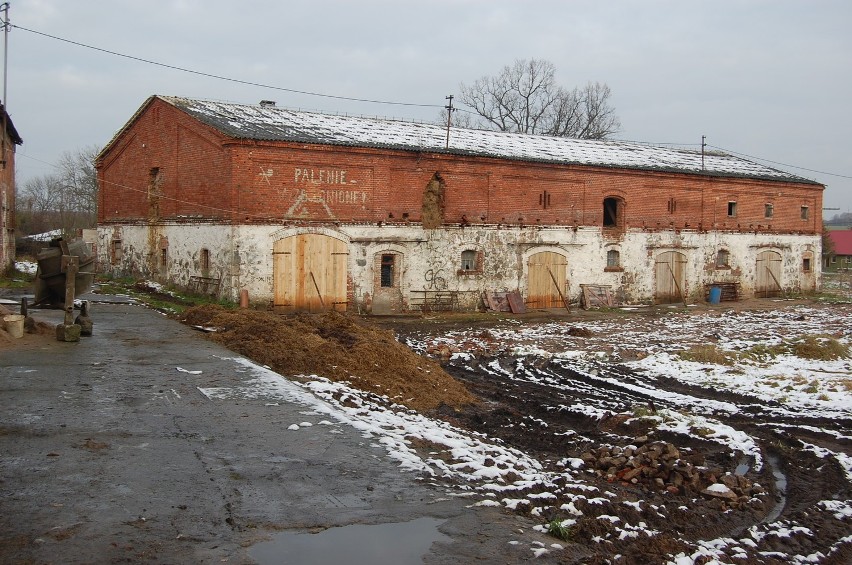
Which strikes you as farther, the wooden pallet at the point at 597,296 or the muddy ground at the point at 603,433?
the wooden pallet at the point at 597,296

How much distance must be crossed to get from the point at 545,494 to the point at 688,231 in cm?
2800

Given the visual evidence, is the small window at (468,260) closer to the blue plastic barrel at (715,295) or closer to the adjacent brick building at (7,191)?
the blue plastic barrel at (715,295)

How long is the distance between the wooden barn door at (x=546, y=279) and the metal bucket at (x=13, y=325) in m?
18.6

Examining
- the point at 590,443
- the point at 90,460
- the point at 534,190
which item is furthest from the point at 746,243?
the point at 90,460

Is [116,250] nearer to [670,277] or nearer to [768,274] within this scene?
[670,277]

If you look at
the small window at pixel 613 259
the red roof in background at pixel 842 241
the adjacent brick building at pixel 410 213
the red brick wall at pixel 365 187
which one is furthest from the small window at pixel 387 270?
the red roof in background at pixel 842 241

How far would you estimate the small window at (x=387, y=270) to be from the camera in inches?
993

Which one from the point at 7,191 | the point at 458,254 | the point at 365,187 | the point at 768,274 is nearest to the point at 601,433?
the point at 365,187

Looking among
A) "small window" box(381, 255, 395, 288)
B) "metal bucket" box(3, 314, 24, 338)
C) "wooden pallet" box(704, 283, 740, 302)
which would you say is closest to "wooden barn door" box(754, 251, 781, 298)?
"wooden pallet" box(704, 283, 740, 302)

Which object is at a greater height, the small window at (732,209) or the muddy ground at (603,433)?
the small window at (732,209)

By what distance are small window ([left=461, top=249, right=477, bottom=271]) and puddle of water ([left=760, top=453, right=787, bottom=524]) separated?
58.6 ft

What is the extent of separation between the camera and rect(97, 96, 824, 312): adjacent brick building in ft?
75.7

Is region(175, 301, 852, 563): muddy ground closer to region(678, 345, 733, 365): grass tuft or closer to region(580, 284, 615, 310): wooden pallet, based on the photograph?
region(678, 345, 733, 365): grass tuft

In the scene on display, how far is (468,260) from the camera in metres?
27.0
